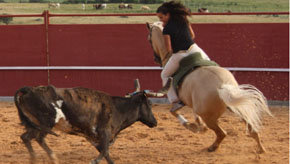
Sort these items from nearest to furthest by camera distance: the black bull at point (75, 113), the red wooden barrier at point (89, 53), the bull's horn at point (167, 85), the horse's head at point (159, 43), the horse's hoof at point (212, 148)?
the black bull at point (75, 113) → the bull's horn at point (167, 85) → the horse's hoof at point (212, 148) → the horse's head at point (159, 43) → the red wooden barrier at point (89, 53)

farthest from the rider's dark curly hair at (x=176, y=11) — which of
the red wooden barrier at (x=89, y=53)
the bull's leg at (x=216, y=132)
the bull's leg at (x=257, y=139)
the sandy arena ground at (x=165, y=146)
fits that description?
the red wooden barrier at (x=89, y=53)

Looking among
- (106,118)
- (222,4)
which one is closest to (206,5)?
(222,4)

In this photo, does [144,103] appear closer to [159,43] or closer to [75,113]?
[75,113]

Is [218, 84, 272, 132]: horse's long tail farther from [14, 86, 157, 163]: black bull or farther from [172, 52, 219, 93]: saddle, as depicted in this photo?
[14, 86, 157, 163]: black bull

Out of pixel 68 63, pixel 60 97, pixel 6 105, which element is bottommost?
pixel 6 105

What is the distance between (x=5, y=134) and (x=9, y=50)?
138 inches

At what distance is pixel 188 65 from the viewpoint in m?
6.23

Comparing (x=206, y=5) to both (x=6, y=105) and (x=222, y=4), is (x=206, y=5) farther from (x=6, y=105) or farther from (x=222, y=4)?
(x=6, y=105)

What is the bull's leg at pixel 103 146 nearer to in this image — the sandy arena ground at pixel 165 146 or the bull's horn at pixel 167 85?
the sandy arena ground at pixel 165 146

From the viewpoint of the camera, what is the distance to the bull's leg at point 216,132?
6.00m

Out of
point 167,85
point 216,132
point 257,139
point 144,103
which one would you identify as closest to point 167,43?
point 167,85

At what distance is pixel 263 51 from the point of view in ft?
32.7

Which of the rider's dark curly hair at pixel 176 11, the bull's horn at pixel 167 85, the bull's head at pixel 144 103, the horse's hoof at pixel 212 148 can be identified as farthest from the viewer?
the horse's hoof at pixel 212 148

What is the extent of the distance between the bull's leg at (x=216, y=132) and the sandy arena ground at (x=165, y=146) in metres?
0.09
